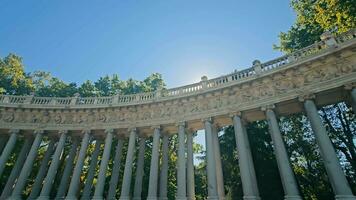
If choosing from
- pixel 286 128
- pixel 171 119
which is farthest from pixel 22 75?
pixel 286 128

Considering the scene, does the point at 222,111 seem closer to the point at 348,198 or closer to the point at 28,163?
the point at 348,198

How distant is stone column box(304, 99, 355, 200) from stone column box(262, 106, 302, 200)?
281 cm

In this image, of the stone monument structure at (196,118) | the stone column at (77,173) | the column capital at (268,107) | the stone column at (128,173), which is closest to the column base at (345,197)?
the stone monument structure at (196,118)

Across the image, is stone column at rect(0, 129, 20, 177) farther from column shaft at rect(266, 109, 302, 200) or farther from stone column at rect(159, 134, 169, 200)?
column shaft at rect(266, 109, 302, 200)

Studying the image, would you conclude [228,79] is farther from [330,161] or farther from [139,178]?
[139,178]

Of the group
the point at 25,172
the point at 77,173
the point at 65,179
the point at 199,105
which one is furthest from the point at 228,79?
the point at 25,172

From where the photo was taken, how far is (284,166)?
854 inches

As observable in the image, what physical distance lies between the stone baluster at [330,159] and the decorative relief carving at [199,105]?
88.8 inches

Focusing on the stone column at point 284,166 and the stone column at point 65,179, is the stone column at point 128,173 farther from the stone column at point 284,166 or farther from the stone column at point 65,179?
the stone column at point 284,166

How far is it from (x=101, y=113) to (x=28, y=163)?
35.0ft

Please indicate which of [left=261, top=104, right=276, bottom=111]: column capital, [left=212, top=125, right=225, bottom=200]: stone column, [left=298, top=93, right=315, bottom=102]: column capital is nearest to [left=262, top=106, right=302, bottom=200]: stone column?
[left=261, top=104, right=276, bottom=111]: column capital

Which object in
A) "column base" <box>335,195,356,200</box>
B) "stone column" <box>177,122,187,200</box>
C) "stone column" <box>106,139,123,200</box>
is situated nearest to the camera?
"column base" <box>335,195,356,200</box>

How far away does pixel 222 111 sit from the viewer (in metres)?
27.9

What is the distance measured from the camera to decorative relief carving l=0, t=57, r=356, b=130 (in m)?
23.9
